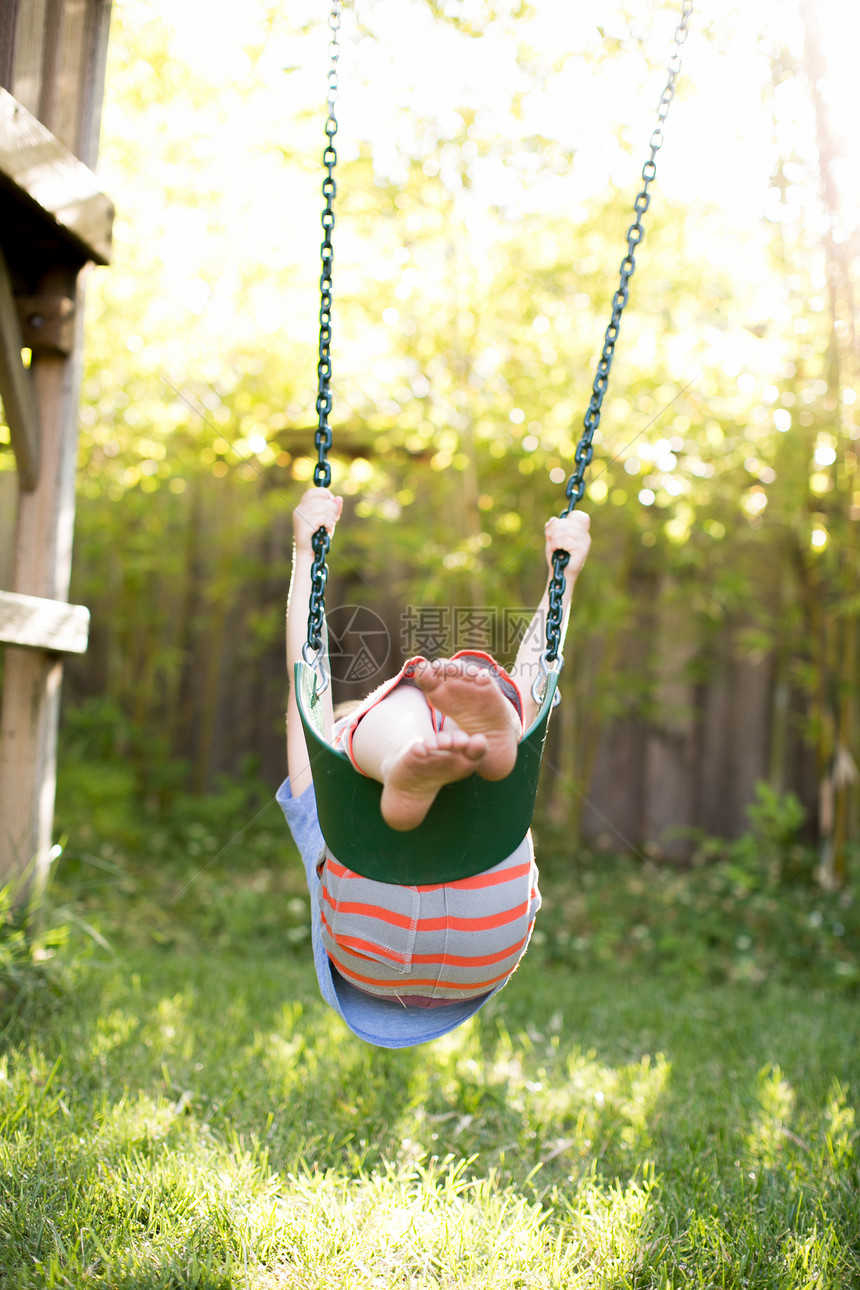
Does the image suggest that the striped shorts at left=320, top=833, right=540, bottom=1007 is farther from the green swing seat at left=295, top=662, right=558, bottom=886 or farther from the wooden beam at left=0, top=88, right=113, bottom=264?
the wooden beam at left=0, top=88, right=113, bottom=264

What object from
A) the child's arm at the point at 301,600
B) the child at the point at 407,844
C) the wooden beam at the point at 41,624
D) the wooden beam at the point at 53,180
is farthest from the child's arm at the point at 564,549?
the wooden beam at the point at 53,180

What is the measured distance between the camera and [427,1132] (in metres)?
2.21

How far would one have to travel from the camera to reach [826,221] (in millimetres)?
3902

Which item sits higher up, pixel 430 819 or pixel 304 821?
pixel 430 819

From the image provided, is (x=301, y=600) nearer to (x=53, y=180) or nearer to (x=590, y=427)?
(x=590, y=427)

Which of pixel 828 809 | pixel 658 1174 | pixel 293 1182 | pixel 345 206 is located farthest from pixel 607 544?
pixel 293 1182

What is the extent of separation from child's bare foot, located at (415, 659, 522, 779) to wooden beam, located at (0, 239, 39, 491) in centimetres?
173

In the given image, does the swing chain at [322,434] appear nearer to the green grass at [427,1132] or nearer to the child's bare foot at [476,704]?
the child's bare foot at [476,704]

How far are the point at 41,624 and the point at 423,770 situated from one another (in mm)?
1600

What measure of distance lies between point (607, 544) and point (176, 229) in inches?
103

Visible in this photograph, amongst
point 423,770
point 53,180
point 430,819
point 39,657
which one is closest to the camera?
point 423,770

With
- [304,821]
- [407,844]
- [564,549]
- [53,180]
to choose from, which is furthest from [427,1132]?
[53,180]

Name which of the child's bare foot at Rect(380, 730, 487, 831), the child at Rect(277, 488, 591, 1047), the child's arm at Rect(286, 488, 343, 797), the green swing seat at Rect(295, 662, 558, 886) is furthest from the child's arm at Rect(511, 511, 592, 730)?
the child's bare foot at Rect(380, 730, 487, 831)

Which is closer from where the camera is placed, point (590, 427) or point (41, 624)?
point (590, 427)
